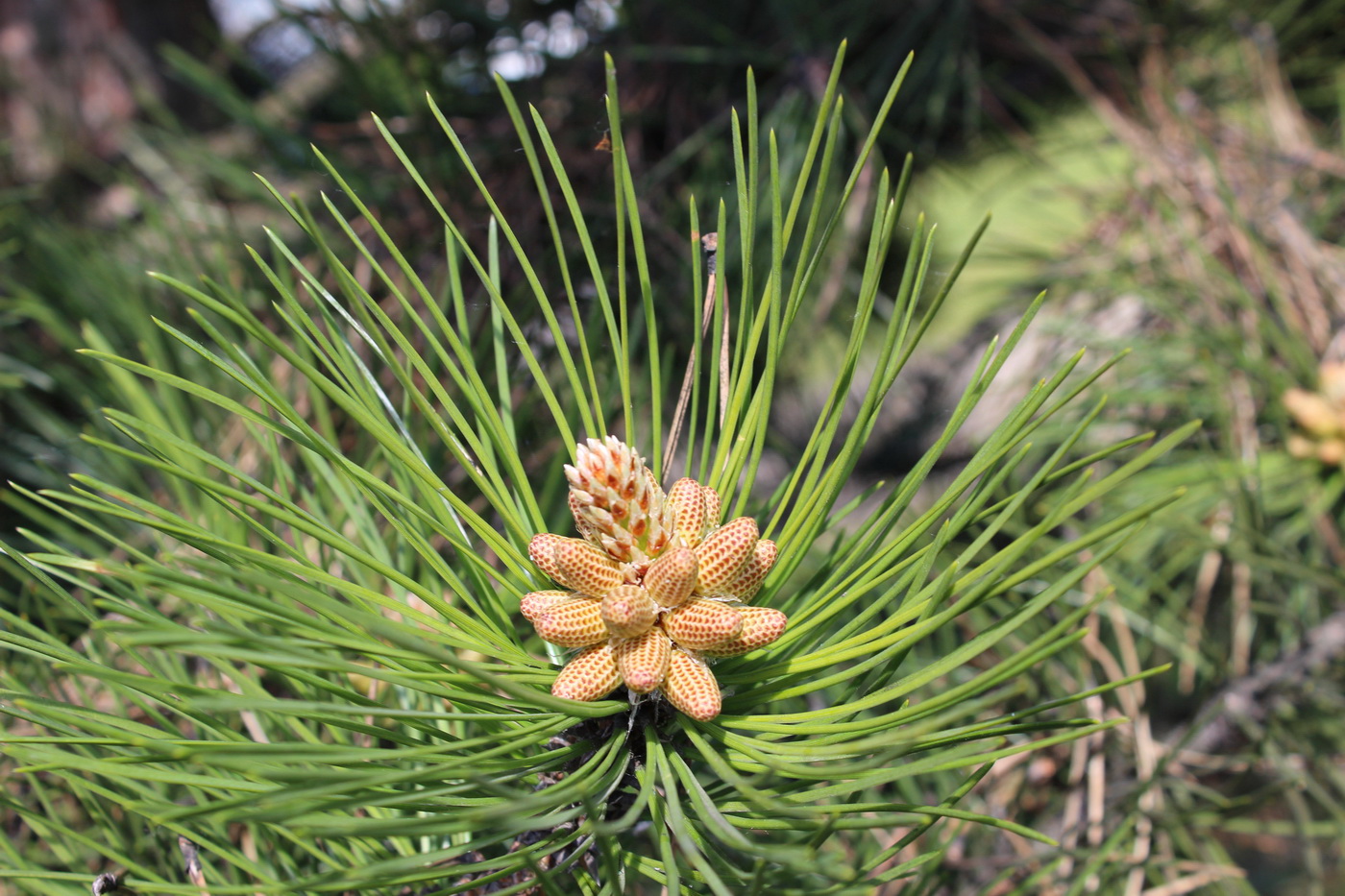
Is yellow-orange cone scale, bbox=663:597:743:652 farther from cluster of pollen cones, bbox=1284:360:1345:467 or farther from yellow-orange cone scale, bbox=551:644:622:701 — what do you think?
cluster of pollen cones, bbox=1284:360:1345:467

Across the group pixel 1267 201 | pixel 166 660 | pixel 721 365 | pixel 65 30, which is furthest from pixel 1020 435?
pixel 65 30

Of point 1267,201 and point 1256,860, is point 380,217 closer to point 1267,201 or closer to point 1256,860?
point 1267,201

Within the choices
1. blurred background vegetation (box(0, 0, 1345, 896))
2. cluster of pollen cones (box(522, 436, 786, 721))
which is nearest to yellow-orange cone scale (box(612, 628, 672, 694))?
cluster of pollen cones (box(522, 436, 786, 721))

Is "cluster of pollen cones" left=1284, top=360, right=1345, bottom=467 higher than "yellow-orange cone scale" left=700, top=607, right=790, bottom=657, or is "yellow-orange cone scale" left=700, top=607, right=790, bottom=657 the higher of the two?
"cluster of pollen cones" left=1284, top=360, right=1345, bottom=467

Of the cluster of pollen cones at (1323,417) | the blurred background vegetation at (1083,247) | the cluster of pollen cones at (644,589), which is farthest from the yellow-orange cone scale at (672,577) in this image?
the cluster of pollen cones at (1323,417)

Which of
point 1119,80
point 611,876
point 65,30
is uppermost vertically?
point 65,30

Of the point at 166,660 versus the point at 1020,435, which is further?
the point at 166,660
